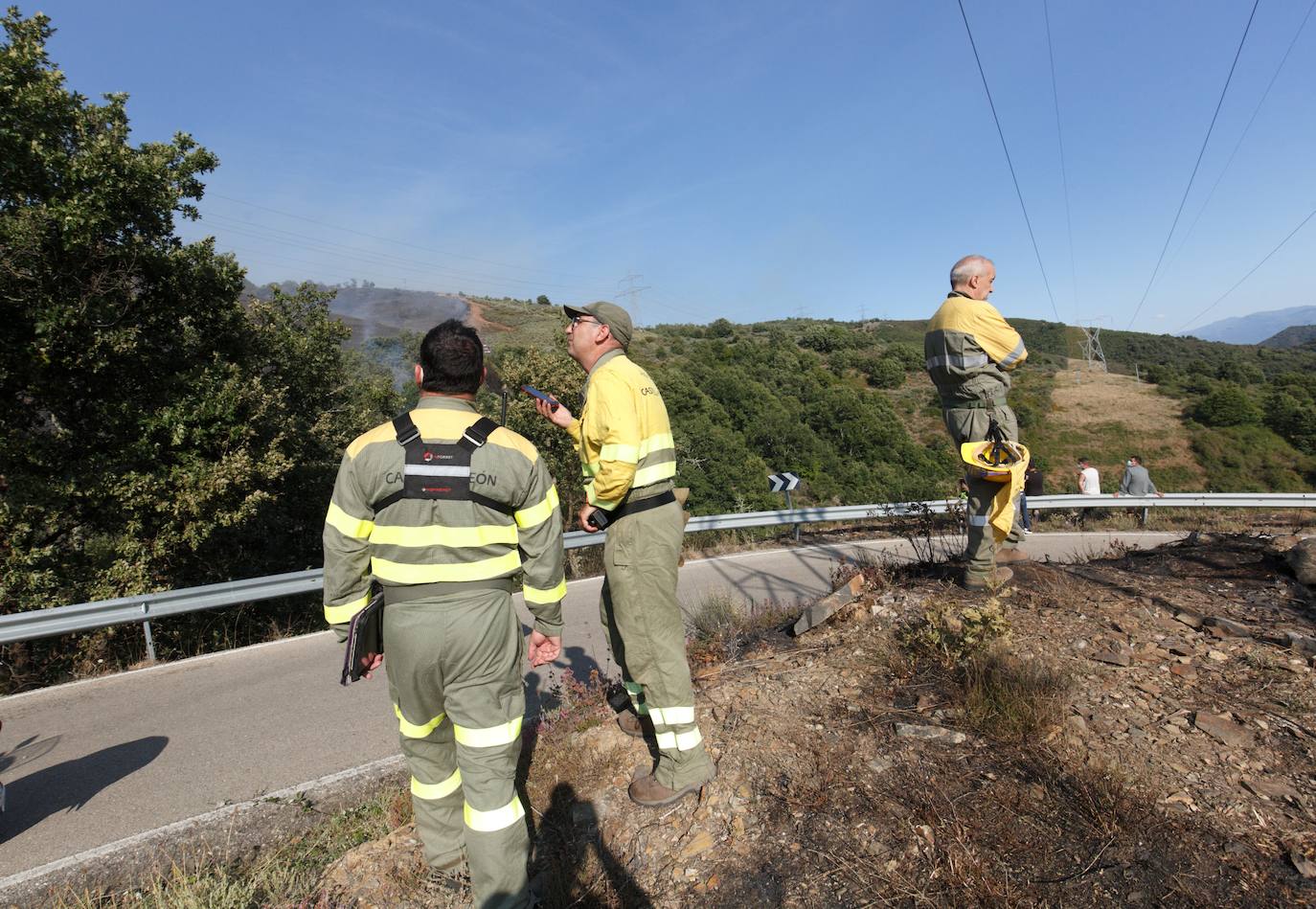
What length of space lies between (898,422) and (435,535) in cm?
3520

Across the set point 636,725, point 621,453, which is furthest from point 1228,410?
point 621,453

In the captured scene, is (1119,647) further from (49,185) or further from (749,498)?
(749,498)

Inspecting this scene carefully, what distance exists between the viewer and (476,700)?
7.95 feet

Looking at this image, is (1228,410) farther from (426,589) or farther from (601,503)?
(426,589)

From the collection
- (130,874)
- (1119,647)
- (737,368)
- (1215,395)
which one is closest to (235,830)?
(130,874)

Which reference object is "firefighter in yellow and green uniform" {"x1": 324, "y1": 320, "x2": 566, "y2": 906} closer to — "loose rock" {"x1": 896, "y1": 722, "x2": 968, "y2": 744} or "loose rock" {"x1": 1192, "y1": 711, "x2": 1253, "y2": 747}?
"loose rock" {"x1": 896, "y1": 722, "x2": 968, "y2": 744}

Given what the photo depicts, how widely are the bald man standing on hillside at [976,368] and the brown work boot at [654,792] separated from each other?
2.60 m

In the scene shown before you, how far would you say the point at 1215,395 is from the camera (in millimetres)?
34719

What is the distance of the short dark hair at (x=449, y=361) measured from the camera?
2518 millimetres

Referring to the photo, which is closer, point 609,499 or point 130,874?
point 609,499

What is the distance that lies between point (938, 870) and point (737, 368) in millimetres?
36988

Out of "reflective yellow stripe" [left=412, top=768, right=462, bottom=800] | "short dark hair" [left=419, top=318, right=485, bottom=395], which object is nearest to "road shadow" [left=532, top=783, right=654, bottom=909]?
"reflective yellow stripe" [left=412, top=768, right=462, bottom=800]

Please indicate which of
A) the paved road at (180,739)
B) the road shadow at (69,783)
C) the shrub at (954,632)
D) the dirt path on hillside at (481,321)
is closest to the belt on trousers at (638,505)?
the shrub at (954,632)

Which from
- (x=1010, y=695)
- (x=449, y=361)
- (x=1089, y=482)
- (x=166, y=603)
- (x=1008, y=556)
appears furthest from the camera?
(x=1089, y=482)
